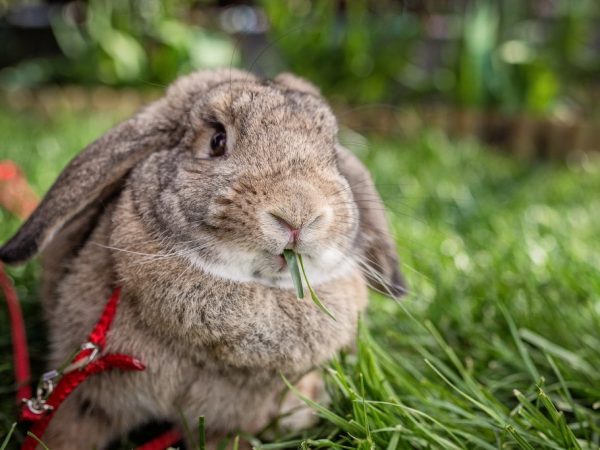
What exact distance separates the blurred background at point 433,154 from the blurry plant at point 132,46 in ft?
0.07

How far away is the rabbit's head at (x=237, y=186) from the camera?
1.54m

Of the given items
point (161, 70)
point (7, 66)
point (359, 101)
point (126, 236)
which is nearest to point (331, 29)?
point (359, 101)

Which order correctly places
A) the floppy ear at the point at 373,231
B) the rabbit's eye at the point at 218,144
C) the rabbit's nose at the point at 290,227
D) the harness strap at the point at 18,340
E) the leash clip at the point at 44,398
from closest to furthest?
the rabbit's nose at the point at 290,227
the leash clip at the point at 44,398
the rabbit's eye at the point at 218,144
the harness strap at the point at 18,340
the floppy ear at the point at 373,231

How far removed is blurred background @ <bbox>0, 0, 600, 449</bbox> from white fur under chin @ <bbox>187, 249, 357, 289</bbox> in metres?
0.23

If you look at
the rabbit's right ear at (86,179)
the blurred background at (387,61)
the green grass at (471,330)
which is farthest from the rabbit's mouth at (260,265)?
the blurred background at (387,61)

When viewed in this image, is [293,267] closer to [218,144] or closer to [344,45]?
[218,144]

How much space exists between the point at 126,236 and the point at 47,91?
17.6 feet

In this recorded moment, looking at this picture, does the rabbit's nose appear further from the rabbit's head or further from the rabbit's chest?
the rabbit's chest

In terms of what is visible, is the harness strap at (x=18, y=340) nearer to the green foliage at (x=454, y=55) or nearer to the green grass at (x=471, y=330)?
the green grass at (x=471, y=330)

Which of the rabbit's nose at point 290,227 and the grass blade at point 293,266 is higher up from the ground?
the rabbit's nose at point 290,227

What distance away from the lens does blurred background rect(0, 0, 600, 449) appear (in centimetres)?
181

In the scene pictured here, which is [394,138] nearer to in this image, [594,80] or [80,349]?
[594,80]

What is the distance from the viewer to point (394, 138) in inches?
224

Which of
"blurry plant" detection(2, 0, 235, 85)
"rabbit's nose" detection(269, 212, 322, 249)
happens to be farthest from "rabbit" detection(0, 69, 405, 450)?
"blurry plant" detection(2, 0, 235, 85)
